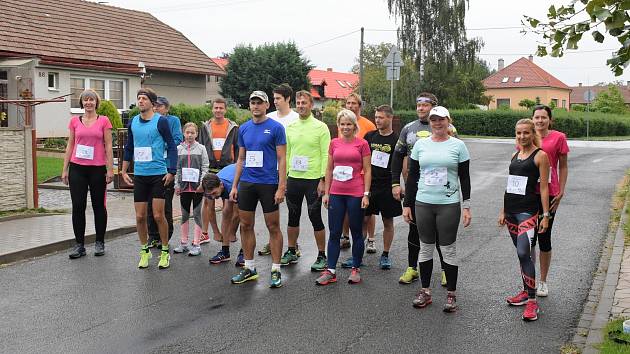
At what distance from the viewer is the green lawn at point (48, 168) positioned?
637 inches

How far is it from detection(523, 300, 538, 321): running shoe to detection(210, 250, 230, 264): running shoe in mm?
3609

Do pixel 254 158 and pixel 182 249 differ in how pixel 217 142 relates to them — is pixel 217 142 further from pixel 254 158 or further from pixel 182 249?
pixel 254 158

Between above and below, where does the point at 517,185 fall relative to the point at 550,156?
below

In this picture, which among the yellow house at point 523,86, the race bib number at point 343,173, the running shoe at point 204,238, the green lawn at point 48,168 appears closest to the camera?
the race bib number at point 343,173

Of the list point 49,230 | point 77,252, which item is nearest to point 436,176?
point 77,252

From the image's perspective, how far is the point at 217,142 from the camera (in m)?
8.86

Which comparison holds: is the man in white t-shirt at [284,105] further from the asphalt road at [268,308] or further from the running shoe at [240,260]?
the asphalt road at [268,308]

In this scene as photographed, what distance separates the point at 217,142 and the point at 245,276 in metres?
2.27

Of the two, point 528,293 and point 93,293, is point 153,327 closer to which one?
point 93,293

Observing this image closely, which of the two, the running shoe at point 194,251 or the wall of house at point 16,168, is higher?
the wall of house at point 16,168

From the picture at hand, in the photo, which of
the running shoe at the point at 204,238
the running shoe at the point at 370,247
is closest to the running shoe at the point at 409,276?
the running shoe at the point at 370,247

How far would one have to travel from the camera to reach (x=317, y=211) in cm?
766

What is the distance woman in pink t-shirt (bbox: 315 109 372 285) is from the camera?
7102mm

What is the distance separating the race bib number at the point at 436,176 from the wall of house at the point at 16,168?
7553 millimetres
